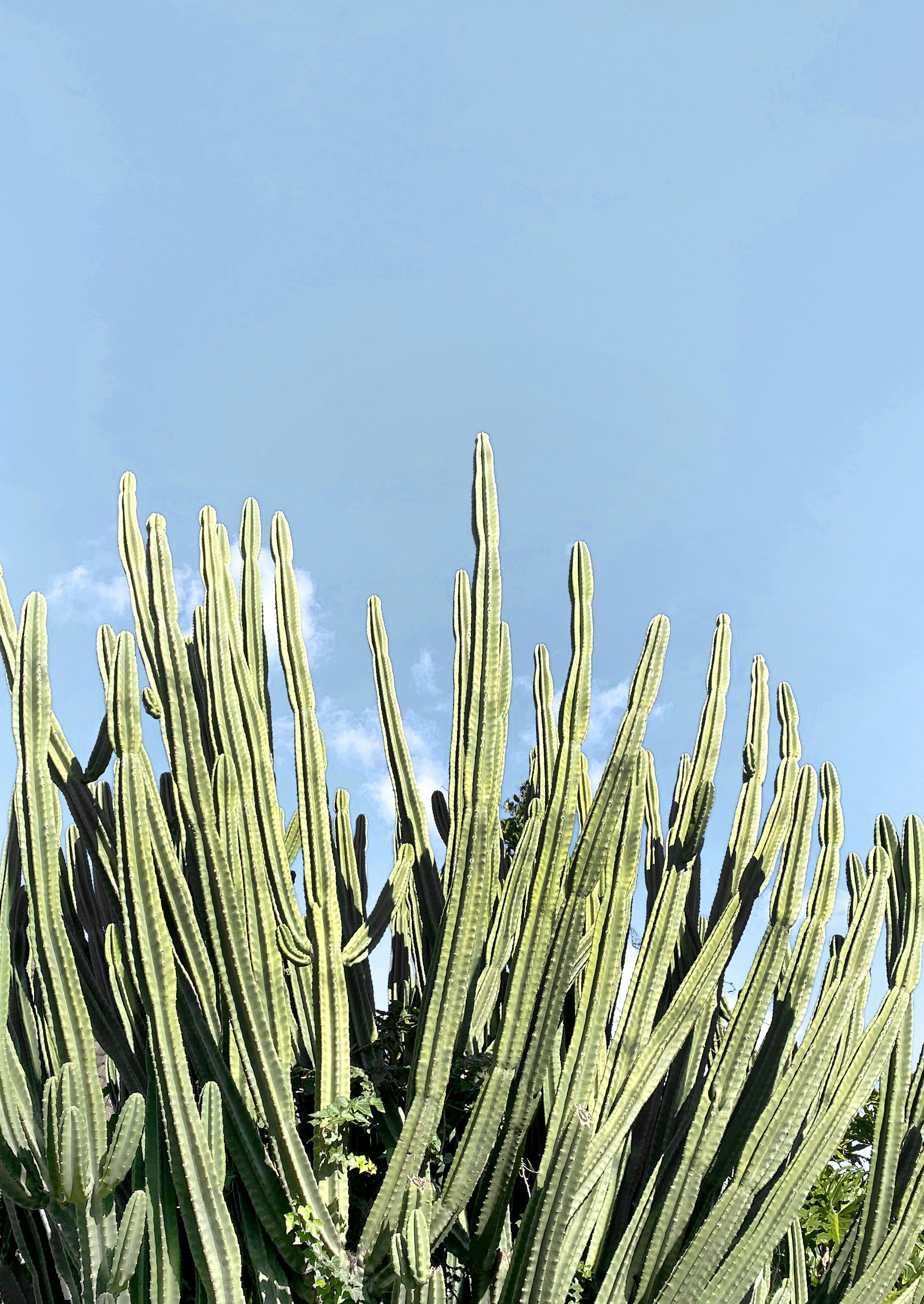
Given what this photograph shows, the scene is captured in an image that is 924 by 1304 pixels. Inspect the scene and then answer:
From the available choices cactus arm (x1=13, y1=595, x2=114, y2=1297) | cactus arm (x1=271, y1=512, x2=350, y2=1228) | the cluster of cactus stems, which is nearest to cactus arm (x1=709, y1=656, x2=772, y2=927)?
the cluster of cactus stems

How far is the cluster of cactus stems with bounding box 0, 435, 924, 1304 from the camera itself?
2775 mm

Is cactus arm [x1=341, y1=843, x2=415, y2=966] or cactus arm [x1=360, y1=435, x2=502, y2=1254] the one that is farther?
cactus arm [x1=341, y1=843, x2=415, y2=966]

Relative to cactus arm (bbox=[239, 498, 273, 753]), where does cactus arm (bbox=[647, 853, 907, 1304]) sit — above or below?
below

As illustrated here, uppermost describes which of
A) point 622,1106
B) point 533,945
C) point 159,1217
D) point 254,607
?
point 254,607

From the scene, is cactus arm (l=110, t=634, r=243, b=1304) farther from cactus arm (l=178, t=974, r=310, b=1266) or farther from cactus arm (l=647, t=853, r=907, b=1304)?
cactus arm (l=647, t=853, r=907, b=1304)

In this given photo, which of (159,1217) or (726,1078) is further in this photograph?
(726,1078)

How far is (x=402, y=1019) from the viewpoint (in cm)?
381

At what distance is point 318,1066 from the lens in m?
3.09

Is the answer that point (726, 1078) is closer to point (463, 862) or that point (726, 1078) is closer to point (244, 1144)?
point (463, 862)

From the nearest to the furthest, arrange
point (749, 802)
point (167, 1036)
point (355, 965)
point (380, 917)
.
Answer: point (167, 1036) < point (380, 917) < point (355, 965) < point (749, 802)

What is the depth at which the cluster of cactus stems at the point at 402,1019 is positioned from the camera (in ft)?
9.11

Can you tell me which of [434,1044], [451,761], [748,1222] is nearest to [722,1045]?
[748,1222]

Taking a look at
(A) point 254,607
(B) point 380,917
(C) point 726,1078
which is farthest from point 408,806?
(C) point 726,1078

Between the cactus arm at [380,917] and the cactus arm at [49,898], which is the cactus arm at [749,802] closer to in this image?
the cactus arm at [380,917]
